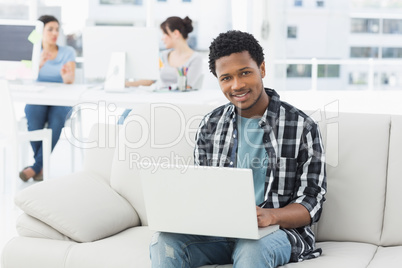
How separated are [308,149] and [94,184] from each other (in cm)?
→ 84

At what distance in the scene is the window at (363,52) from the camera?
5426 millimetres

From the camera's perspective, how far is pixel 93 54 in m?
4.14

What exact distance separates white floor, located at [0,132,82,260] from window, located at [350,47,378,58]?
2.51m

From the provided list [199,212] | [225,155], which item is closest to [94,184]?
[225,155]

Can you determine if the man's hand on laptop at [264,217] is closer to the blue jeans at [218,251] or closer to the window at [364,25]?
the blue jeans at [218,251]

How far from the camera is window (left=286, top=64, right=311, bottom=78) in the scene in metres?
5.41

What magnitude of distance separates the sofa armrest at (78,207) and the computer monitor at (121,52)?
178 cm

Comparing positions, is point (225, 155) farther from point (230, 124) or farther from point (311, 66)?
point (311, 66)

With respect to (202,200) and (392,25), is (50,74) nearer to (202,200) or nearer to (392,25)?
(392,25)

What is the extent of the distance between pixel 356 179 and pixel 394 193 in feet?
0.44

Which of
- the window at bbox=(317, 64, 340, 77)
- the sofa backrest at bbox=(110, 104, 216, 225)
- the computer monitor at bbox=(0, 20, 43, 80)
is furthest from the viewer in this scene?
the window at bbox=(317, 64, 340, 77)

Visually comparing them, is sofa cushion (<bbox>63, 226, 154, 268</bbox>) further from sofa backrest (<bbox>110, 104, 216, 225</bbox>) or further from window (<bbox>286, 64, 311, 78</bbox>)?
window (<bbox>286, 64, 311, 78</bbox>)

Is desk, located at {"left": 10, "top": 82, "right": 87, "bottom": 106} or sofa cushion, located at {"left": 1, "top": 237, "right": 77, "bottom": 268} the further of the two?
desk, located at {"left": 10, "top": 82, "right": 87, "bottom": 106}

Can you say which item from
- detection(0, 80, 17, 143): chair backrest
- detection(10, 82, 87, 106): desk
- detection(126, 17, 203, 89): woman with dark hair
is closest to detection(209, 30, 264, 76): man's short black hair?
detection(10, 82, 87, 106): desk
